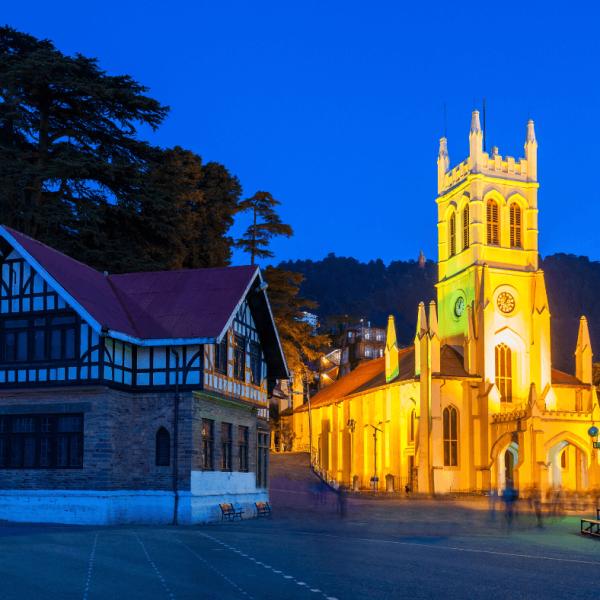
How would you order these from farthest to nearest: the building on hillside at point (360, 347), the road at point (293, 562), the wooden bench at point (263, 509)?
1. the building on hillside at point (360, 347)
2. the wooden bench at point (263, 509)
3. the road at point (293, 562)

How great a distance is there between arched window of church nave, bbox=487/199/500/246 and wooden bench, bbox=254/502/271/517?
3793 cm

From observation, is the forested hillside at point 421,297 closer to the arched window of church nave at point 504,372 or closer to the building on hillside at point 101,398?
the arched window of church nave at point 504,372

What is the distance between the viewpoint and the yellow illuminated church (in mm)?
55719

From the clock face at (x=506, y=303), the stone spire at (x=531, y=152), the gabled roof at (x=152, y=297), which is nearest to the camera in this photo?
the gabled roof at (x=152, y=297)

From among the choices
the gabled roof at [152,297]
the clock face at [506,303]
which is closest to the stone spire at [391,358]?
the clock face at [506,303]

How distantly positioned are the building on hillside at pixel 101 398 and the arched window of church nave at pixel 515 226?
41.3m

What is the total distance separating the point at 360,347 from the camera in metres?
95.9

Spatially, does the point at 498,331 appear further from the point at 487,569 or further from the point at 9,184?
the point at 487,569

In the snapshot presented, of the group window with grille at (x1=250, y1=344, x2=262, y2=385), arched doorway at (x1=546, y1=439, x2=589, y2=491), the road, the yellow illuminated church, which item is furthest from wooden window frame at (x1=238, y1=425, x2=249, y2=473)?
arched doorway at (x1=546, y1=439, x2=589, y2=491)

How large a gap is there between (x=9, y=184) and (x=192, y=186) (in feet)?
46.5

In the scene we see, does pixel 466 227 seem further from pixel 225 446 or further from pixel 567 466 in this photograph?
pixel 225 446

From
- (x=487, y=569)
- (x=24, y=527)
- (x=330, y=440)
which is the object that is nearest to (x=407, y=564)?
(x=487, y=569)

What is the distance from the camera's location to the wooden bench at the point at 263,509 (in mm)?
30384

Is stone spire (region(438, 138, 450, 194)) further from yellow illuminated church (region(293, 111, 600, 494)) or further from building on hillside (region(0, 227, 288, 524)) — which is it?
building on hillside (region(0, 227, 288, 524))
